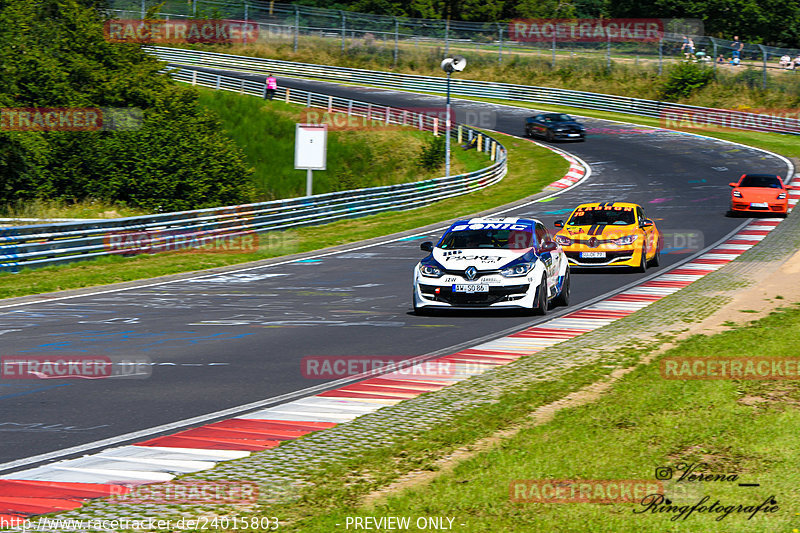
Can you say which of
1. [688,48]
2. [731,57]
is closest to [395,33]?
[688,48]

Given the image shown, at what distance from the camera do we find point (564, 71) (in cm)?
7281

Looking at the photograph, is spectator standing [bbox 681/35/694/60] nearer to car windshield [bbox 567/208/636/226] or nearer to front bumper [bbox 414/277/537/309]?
car windshield [bbox 567/208/636/226]

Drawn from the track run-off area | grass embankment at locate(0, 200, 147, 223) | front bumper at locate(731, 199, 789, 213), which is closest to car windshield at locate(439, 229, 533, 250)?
the track run-off area

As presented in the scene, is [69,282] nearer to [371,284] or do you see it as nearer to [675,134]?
[371,284]

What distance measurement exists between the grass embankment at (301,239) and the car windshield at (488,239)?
8638mm

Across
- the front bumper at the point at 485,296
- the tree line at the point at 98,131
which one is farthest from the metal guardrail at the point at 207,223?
the front bumper at the point at 485,296

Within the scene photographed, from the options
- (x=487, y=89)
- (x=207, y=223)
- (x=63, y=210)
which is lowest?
(x=63, y=210)

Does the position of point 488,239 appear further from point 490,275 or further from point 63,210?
point 63,210

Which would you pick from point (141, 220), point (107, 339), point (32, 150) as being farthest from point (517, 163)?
point (107, 339)

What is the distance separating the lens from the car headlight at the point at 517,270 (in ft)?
49.2

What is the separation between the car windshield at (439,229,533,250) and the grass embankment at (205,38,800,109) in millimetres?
50905

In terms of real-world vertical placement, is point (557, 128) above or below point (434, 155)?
above

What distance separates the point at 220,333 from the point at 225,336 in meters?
0.31

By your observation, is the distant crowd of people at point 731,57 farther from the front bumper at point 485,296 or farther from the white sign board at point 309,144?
the front bumper at point 485,296
